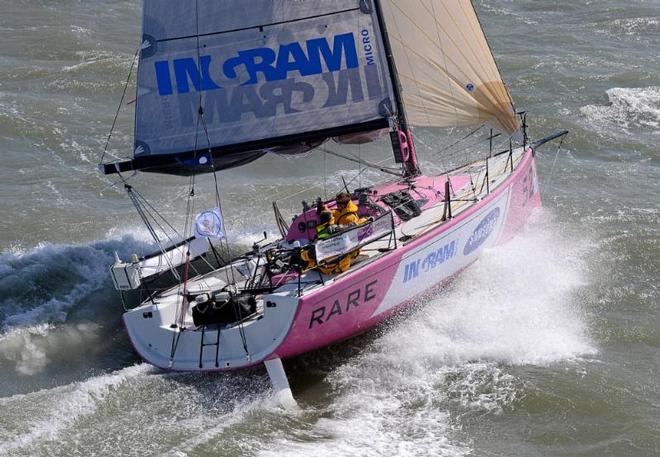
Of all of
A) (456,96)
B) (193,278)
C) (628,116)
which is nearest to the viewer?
(193,278)

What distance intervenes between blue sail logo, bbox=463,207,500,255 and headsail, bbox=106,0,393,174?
2.06 m

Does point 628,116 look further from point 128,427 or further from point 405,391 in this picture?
point 128,427

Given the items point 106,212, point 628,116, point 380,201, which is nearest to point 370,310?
point 380,201

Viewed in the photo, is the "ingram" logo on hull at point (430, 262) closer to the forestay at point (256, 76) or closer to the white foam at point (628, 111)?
the forestay at point (256, 76)

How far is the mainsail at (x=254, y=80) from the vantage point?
41.8 feet

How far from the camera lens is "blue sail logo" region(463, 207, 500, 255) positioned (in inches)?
548

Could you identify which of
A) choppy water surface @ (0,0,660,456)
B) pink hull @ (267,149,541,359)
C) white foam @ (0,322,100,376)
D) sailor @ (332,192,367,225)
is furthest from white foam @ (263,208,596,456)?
white foam @ (0,322,100,376)

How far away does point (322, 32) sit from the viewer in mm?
13047

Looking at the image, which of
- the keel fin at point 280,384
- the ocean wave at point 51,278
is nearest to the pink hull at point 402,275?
the keel fin at point 280,384

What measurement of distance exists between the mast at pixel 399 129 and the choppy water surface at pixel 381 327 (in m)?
1.67

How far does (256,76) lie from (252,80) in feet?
0.23

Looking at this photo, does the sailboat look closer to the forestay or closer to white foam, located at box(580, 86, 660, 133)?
the forestay

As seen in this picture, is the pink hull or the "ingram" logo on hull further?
the "ingram" logo on hull

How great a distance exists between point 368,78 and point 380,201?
68.4 inches
